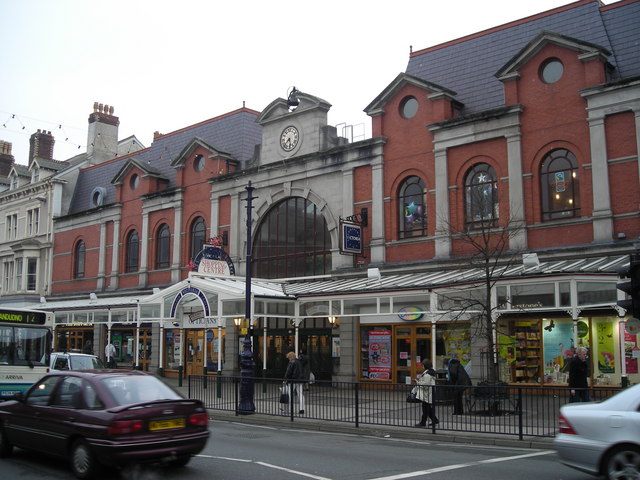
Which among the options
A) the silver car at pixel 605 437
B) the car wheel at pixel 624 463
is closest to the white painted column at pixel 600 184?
the silver car at pixel 605 437

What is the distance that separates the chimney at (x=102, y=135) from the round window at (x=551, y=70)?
1364 inches

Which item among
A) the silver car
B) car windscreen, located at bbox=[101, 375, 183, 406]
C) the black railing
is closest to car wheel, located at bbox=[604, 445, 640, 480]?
the silver car

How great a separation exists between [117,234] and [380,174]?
20.1 metres

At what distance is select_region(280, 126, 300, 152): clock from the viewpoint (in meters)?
31.3

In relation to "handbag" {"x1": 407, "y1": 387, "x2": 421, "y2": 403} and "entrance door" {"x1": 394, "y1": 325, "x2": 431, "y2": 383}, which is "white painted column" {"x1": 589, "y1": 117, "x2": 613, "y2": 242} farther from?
"handbag" {"x1": 407, "y1": 387, "x2": 421, "y2": 403}

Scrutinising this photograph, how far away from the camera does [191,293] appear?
2753cm

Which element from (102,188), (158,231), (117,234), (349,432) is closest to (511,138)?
(349,432)

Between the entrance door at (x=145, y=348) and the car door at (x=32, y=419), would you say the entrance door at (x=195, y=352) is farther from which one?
the car door at (x=32, y=419)

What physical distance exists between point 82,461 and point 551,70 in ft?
67.4

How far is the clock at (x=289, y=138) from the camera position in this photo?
31.3 m

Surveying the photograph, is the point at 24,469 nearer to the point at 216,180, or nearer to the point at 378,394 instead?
the point at 378,394

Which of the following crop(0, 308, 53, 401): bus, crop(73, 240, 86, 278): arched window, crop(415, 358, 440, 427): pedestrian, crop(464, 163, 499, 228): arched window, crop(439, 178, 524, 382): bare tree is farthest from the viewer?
crop(73, 240, 86, 278): arched window

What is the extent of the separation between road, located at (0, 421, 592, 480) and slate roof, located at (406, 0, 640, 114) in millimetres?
15487

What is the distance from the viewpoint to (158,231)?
38469 mm
